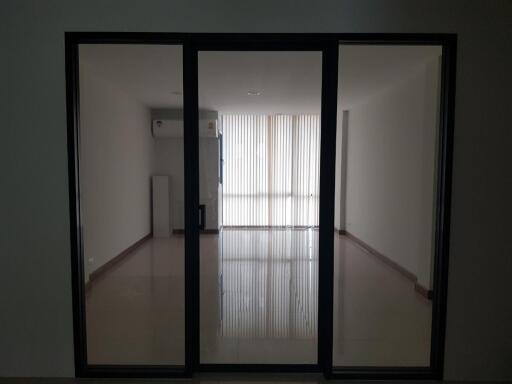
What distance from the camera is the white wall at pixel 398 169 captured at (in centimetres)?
393

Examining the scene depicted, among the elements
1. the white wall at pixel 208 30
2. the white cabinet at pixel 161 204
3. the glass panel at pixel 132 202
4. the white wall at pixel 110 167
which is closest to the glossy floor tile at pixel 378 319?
the white wall at pixel 208 30

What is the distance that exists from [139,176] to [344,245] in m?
4.28

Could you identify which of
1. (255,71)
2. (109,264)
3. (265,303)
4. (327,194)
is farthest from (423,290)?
(109,264)

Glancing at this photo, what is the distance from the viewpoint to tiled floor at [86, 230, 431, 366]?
2.70m

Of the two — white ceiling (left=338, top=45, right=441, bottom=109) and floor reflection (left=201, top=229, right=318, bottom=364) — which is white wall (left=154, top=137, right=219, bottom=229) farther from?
white ceiling (left=338, top=45, right=441, bottom=109)

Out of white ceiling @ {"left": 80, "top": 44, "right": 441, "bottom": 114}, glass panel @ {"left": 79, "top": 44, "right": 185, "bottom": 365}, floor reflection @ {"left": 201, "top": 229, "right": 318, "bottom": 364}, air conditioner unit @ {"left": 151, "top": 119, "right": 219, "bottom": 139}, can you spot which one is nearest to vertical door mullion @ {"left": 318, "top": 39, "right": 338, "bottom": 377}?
floor reflection @ {"left": 201, "top": 229, "right": 318, "bottom": 364}

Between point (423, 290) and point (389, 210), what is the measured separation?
4.91 feet

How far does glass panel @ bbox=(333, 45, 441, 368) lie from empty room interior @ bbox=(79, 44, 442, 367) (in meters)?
0.02

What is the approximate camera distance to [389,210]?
5.11 meters

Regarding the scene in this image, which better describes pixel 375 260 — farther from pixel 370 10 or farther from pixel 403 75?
pixel 370 10

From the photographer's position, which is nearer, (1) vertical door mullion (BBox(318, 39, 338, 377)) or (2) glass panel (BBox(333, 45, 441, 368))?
(1) vertical door mullion (BBox(318, 39, 338, 377))

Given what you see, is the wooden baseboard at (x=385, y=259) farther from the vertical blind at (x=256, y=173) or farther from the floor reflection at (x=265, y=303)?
the vertical blind at (x=256, y=173)

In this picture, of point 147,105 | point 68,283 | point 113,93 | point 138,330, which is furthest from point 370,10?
point 147,105

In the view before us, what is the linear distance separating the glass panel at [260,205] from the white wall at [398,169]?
118 cm
